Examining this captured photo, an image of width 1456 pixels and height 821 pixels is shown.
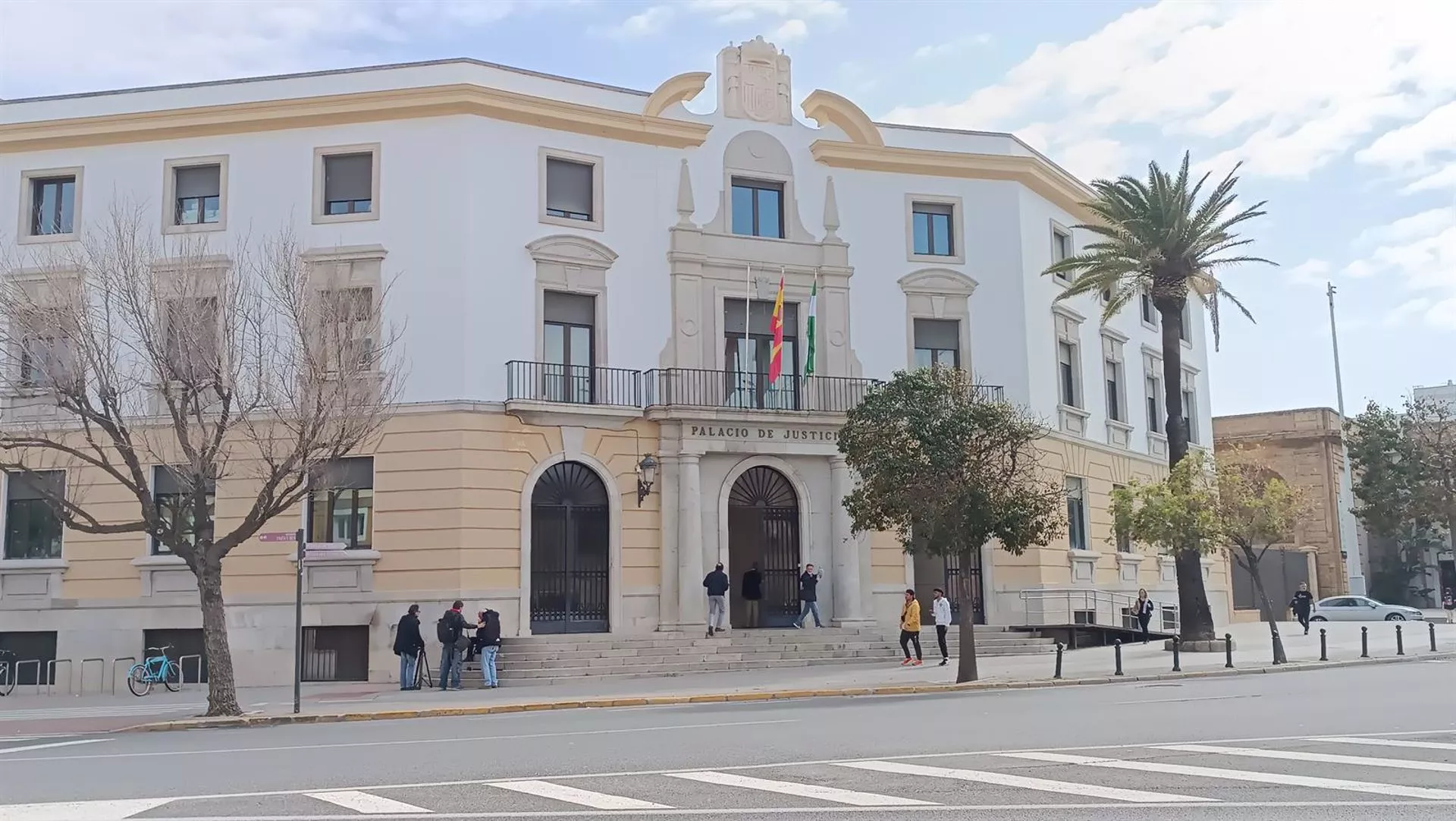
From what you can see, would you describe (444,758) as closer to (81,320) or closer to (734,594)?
(81,320)

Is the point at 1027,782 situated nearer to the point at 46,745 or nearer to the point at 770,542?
the point at 46,745

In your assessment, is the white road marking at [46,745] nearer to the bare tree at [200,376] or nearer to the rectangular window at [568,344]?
the bare tree at [200,376]

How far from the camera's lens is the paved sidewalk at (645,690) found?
61.3 feet

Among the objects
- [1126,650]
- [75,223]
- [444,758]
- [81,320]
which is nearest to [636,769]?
[444,758]

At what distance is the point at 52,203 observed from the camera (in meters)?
27.2

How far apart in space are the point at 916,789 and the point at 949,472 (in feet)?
38.9

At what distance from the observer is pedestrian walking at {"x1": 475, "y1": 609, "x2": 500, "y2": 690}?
2238 centimetres

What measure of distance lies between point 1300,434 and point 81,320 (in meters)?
49.1

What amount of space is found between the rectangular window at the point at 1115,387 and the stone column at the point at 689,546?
48.0 ft

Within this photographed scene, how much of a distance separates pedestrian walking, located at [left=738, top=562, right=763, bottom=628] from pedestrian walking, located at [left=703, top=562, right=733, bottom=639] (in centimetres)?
143

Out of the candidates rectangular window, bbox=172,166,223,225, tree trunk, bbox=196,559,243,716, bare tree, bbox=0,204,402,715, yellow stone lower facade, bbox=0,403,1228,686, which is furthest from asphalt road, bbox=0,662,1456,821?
rectangular window, bbox=172,166,223,225

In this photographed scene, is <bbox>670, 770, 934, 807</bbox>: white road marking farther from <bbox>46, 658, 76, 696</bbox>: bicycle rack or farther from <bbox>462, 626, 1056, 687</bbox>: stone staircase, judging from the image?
<bbox>46, 658, 76, 696</bbox>: bicycle rack

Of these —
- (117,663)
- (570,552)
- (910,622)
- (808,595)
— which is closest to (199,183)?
(117,663)

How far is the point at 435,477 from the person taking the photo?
82.4ft
